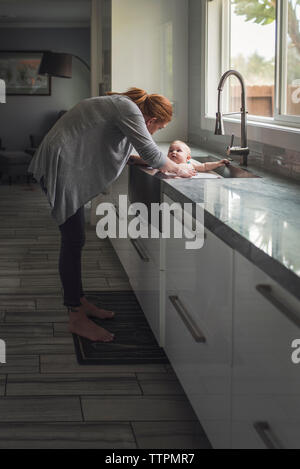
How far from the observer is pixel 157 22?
484cm

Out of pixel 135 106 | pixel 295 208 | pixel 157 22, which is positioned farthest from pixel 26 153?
pixel 295 208

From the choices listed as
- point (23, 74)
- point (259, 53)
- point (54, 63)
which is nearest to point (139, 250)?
point (259, 53)

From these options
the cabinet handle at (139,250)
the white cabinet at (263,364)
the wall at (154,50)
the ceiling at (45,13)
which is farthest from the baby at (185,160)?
the ceiling at (45,13)

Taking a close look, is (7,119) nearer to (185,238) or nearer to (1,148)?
(1,148)

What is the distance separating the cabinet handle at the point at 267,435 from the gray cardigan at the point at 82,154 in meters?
1.53

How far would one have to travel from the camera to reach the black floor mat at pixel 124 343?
115 inches

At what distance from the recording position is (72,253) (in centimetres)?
312

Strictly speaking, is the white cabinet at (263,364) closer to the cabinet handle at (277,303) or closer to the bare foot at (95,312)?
the cabinet handle at (277,303)

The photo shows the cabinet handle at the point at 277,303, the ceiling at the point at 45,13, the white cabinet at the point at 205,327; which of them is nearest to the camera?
the cabinet handle at the point at 277,303

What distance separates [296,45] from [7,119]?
8.59m

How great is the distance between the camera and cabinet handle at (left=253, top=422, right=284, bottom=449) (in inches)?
54.1

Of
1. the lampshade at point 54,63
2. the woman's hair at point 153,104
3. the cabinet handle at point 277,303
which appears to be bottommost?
the cabinet handle at point 277,303

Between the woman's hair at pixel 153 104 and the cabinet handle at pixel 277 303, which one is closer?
the cabinet handle at pixel 277 303

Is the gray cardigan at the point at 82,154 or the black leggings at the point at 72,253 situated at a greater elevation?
the gray cardigan at the point at 82,154
